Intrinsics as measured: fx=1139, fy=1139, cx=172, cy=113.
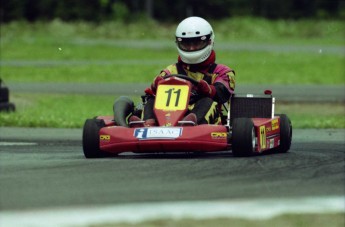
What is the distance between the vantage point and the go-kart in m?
10.3

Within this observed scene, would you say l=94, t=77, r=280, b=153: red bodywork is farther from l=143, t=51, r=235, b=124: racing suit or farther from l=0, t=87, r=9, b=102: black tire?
l=0, t=87, r=9, b=102: black tire

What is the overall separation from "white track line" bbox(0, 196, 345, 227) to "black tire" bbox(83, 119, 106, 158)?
3.75 metres

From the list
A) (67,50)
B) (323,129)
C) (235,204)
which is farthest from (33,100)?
(67,50)

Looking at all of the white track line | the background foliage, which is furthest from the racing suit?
the background foliage

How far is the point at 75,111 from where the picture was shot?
63.0ft

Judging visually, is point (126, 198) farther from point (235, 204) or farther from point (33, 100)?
point (33, 100)

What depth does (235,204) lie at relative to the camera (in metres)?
6.86

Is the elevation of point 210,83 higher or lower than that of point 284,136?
higher

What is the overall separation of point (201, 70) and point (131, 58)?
84.8 ft

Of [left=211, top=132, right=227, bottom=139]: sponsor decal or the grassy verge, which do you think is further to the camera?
the grassy verge

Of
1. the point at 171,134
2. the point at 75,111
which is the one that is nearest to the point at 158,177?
the point at 171,134

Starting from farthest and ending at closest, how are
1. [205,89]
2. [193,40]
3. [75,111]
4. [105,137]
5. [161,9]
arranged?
[161,9], [75,111], [193,40], [205,89], [105,137]

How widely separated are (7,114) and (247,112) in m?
6.81

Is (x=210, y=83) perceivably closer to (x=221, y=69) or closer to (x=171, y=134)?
(x=221, y=69)
